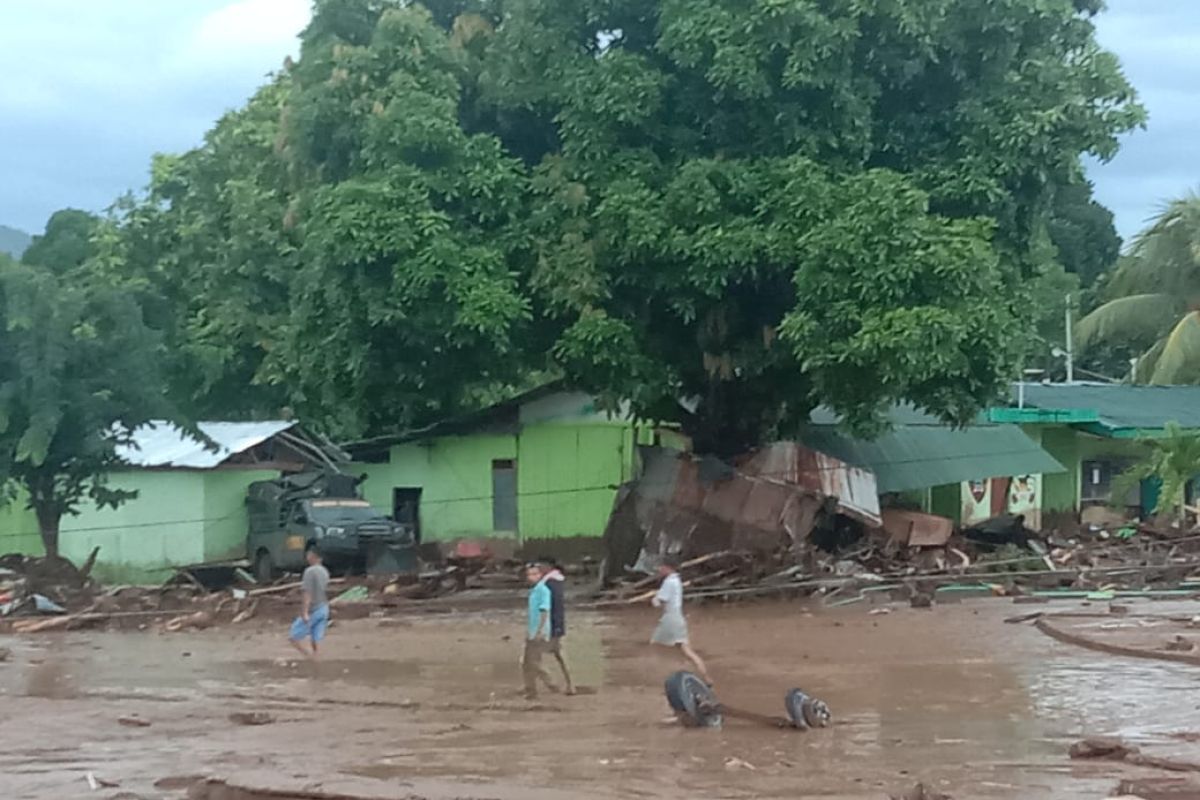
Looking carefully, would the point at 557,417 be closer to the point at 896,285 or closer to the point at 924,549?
the point at 924,549

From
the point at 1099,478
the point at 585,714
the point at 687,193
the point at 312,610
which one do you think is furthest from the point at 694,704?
the point at 1099,478

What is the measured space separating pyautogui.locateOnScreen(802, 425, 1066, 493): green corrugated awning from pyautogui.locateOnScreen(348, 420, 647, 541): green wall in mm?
4823

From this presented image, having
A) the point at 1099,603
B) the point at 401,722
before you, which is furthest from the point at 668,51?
the point at 401,722

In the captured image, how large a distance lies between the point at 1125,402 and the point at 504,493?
15.2 m

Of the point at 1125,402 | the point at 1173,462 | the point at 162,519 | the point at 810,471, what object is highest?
the point at 1125,402

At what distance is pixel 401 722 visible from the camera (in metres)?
13.7

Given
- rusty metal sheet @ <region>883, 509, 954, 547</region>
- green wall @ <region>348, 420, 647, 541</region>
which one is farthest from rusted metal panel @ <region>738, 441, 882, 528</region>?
green wall @ <region>348, 420, 647, 541</region>

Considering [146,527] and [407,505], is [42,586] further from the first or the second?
[407,505]

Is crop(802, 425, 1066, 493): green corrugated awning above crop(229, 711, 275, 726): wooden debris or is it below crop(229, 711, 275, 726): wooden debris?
above

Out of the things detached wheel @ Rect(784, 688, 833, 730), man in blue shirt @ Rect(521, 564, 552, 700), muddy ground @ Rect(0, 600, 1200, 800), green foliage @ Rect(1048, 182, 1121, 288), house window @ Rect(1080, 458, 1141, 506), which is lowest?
muddy ground @ Rect(0, 600, 1200, 800)

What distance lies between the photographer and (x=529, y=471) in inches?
1278

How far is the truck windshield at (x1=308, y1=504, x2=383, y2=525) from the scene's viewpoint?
94.2 ft

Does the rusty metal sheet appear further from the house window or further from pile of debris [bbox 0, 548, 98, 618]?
pile of debris [bbox 0, 548, 98, 618]

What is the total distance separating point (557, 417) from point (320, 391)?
25.4 ft
